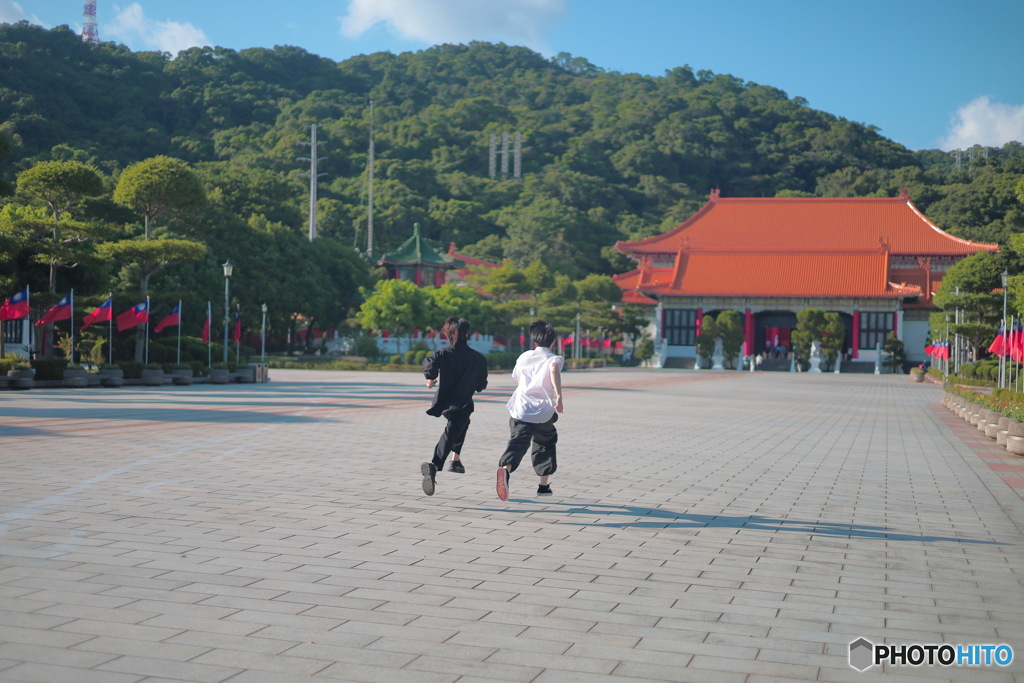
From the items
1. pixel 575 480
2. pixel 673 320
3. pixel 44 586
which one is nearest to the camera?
pixel 44 586

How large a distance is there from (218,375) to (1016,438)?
2229cm

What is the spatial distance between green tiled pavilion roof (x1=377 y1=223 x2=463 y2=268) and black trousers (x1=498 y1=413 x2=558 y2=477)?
5845 centimetres

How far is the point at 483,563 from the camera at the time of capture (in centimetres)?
571

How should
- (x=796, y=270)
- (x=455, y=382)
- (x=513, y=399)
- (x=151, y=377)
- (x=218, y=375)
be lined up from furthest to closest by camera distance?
Result: (x=796, y=270) → (x=218, y=375) → (x=151, y=377) → (x=455, y=382) → (x=513, y=399)

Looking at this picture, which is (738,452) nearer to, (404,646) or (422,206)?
(404,646)

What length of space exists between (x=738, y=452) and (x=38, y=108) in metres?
66.0

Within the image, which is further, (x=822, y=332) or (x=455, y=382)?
(x=822, y=332)

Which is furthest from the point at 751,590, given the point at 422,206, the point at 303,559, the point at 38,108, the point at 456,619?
the point at 422,206

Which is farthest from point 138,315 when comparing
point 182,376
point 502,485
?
point 502,485

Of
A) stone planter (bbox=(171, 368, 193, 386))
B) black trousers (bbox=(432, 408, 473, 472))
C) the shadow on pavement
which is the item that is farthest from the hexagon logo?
stone planter (bbox=(171, 368, 193, 386))

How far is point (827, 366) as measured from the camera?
58125mm

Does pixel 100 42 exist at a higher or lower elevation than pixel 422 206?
higher

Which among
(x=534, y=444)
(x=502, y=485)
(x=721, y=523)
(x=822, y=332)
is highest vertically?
(x=822, y=332)
